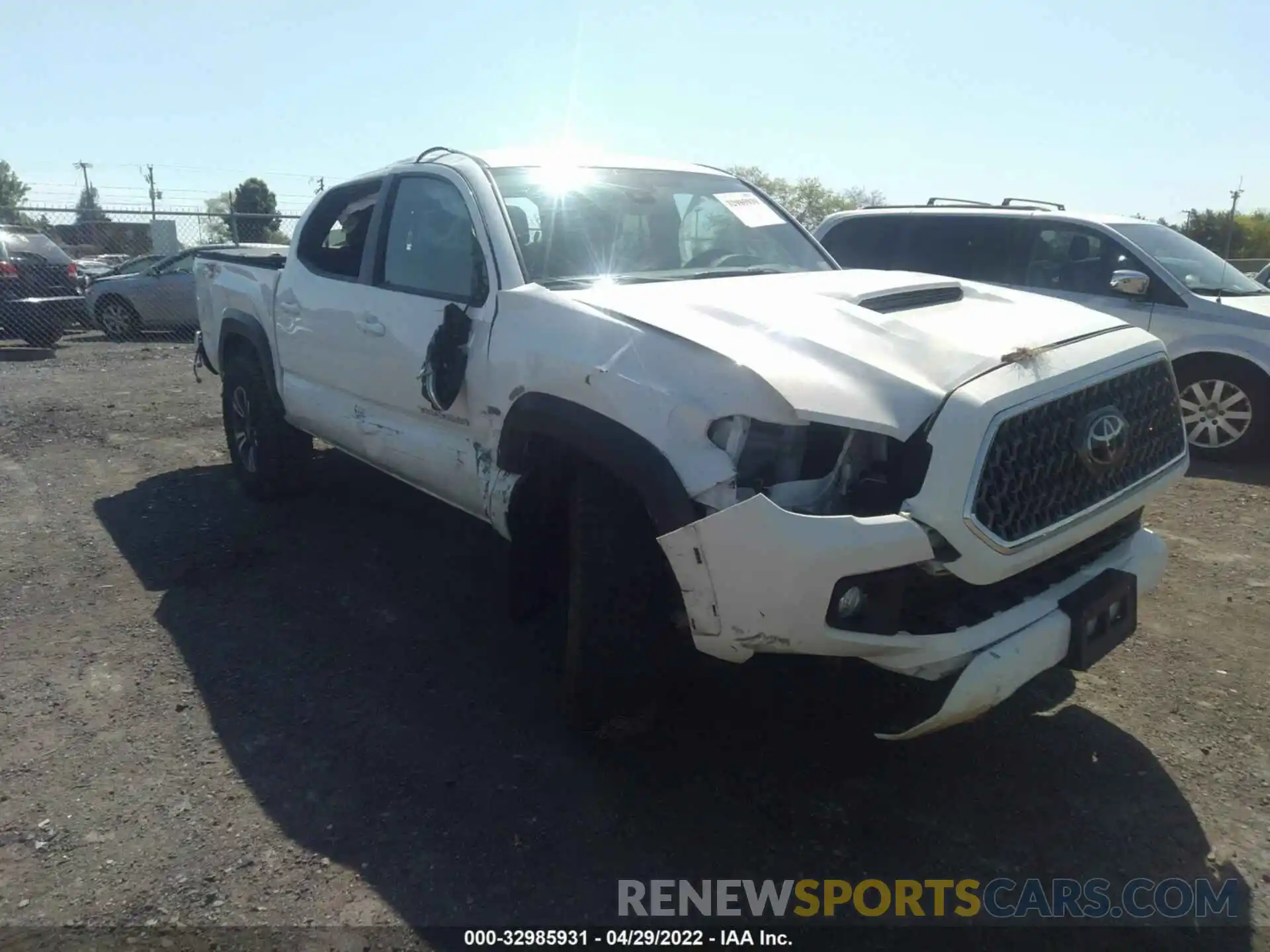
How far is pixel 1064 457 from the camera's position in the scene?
2836 mm

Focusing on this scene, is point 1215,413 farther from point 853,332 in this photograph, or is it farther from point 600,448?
point 600,448

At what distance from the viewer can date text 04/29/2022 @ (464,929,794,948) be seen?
2.51 meters

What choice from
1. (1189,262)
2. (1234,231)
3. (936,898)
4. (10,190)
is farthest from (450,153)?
(10,190)

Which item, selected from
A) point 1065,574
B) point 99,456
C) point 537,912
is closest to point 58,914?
point 537,912

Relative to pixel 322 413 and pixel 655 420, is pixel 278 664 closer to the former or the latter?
pixel 322 413

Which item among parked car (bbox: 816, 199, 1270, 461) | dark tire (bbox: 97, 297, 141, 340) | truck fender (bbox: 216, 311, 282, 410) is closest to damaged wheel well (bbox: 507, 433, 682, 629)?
truck fender (bbox: 216, 311, 282, 410)

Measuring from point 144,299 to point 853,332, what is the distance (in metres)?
14.9

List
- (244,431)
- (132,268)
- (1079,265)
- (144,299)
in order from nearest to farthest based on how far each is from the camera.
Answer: (244,431), (1079,265), (144,299), (132,268)

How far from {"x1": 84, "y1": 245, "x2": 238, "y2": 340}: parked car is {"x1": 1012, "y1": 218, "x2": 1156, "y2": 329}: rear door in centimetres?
1234

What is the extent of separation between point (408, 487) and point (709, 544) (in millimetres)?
4300

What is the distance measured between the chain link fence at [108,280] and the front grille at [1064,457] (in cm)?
1098

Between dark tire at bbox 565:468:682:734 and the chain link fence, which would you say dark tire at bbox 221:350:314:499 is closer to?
dark tire at bbox 565:468:682:734

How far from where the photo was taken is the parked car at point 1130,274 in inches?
280

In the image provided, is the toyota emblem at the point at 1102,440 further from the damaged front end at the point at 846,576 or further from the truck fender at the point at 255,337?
the truck fender at the point at 255,337
